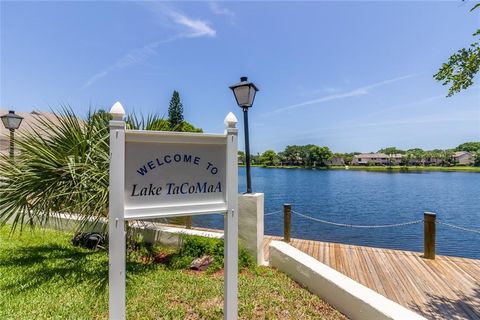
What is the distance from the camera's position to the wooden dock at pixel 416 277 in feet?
11.6

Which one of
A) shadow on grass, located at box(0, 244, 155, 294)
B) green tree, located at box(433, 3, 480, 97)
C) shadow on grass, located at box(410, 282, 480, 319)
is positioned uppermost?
green tree, located at box(433, 3, 480, 97)

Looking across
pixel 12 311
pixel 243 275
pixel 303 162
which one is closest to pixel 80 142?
pixel 12 311

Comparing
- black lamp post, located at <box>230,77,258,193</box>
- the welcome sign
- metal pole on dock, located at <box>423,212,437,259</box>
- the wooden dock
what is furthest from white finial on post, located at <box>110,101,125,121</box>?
metal pole on dock, located at <box>423,212,437,259</box>

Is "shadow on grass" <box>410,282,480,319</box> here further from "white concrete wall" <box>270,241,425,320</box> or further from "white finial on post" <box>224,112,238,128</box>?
"white finial on post" <box>224,112,238,128</box>

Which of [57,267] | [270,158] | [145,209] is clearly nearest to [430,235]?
[145,209]

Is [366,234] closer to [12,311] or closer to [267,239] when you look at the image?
[267,239]

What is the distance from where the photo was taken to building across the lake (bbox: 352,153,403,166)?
95.8 m

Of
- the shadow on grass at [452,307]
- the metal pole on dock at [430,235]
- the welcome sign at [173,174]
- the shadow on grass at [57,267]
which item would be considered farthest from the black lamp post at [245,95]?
the metal pole on dock at [430,235]

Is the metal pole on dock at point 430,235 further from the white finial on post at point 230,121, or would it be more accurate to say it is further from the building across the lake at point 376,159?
the building across the lake at point 376,159

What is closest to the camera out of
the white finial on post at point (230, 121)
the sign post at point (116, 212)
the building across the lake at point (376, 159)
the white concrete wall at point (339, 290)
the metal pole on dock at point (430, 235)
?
the sign post at point (116, 212)

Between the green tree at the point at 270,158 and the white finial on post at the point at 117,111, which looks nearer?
the white finial on post at the point at 117,111

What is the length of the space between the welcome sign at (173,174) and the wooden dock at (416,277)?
3.27 meters

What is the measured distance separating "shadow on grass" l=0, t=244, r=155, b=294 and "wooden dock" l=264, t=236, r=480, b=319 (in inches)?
129

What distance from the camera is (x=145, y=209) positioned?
2271 mm
